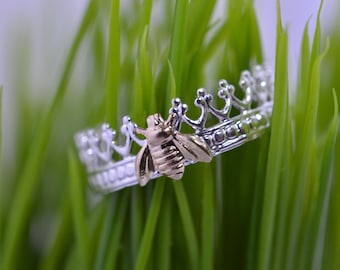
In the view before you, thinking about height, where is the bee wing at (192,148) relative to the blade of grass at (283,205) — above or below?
above

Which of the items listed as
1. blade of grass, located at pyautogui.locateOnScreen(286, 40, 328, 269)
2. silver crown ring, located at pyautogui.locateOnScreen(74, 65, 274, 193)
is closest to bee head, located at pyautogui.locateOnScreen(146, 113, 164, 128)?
silver crown ring, located at pyautogui.locateOnScreen(74, 65, 274, 193)

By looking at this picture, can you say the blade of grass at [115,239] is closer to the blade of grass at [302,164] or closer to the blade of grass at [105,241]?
the blade of grass at [105,241]

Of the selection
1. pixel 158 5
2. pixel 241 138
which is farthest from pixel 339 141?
pixel 158 5

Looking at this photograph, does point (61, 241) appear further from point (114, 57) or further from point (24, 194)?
point (114, 57)

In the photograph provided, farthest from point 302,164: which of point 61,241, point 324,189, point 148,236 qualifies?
point 61,241

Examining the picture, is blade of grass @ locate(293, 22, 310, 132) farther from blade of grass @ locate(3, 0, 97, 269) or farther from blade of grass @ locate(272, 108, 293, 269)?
blade of grass @ locate(3, 0, 97, 269)

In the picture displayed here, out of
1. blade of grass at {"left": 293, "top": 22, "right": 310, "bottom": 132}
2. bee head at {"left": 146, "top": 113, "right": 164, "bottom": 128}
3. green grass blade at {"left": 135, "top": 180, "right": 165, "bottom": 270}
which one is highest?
blade of grass at {"left": 293, "top": 22, "right": 310, "bottom": 132}

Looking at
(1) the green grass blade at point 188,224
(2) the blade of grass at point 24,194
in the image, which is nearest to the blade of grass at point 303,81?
(1) the green grass blade at point 188,224
